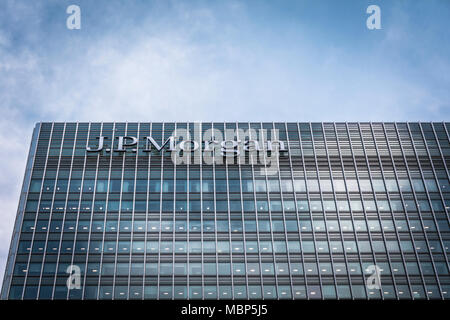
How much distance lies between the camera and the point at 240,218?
208 ft

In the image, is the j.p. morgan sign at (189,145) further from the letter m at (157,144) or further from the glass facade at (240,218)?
the glass facade at (240,218)

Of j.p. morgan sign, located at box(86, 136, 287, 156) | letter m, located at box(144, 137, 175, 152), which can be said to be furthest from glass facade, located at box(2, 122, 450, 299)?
letter m, located at box(144, 137, 175, 152)

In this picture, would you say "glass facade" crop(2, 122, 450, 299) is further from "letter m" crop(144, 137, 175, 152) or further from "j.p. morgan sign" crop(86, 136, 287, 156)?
"letter m" crop(144, 137, 175, 152)

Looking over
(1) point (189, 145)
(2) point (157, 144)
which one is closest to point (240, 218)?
(1) point (189, 145)

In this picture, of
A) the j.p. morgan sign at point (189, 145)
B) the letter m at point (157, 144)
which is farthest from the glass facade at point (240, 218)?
the letter m at point (157, 144)

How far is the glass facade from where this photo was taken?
5822 cm

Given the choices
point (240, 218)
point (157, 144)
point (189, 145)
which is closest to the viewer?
point (240, 218)

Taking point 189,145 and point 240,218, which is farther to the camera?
point 189,145

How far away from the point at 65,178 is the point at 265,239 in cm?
3250

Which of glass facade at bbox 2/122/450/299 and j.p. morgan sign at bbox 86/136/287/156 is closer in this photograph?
glass facade at bbox 2/122/450/299

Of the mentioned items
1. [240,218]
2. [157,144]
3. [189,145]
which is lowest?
[240,218]

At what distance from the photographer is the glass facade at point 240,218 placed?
58219mm

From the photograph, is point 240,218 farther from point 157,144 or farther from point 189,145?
point 157,144
